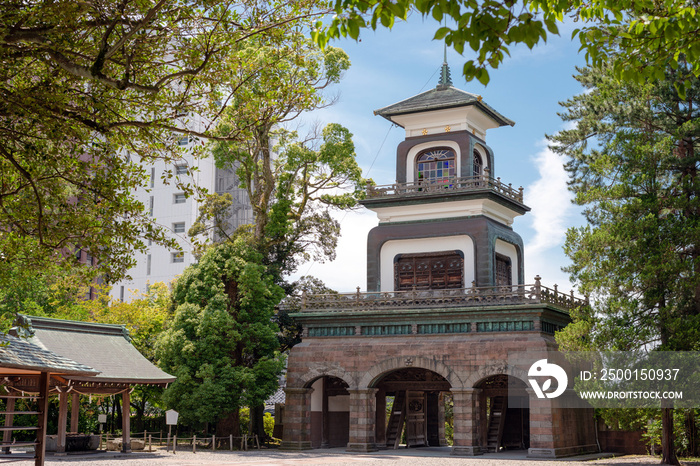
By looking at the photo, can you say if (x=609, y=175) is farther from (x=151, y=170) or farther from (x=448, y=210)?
(x=151, y=170)

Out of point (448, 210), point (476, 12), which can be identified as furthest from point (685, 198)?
point (476, 12)

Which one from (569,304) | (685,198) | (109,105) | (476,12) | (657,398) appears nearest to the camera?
(476,12)

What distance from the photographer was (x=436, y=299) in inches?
1179

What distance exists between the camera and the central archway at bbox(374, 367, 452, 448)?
31.2 m

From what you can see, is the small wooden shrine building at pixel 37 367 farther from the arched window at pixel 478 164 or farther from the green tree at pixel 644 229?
the arched window at pixel 478 164

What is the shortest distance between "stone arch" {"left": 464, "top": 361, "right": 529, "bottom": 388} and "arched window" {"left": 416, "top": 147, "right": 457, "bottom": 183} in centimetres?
865

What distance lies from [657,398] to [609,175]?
288 inches

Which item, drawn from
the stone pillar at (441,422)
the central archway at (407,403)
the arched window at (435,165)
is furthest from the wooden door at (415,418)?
the arched window at (435,165)

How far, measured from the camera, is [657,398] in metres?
22.7

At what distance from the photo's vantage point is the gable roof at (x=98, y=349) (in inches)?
1078

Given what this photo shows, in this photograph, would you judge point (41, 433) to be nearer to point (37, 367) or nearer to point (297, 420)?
point (37, 367)

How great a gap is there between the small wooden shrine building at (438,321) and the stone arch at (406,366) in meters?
0.04

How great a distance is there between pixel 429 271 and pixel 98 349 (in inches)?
522

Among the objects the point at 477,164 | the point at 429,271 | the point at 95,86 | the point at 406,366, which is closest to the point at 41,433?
the point at 95,86
